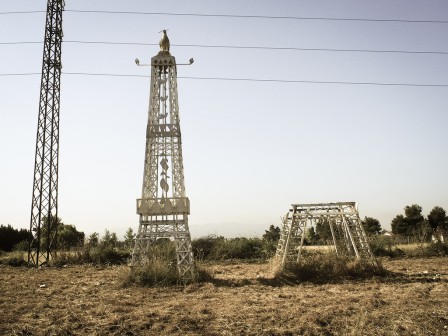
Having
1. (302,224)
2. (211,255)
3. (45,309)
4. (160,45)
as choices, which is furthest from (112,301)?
(211,255)

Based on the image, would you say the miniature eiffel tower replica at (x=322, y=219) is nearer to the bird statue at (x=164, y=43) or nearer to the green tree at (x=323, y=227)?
the green tree at (x=323, y=227)

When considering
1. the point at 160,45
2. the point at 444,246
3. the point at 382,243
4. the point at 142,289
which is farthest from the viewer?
the point at 382,243

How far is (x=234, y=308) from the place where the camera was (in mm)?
Result: 9039

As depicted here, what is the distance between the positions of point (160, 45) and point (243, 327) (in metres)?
15.1

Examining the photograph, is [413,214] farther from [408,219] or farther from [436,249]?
[436,249]

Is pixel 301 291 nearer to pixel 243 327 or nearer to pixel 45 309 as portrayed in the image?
pixel 243 327

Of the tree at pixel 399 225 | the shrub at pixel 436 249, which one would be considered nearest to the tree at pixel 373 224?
the tree at pixel 399 225

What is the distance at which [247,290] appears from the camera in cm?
1205

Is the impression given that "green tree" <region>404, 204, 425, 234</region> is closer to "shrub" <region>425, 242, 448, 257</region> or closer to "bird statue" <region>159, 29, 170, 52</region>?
"shrub" <region>425, 242, 448, 257</region>

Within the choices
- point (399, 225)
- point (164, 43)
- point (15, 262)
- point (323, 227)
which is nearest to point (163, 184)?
point (164, 43)

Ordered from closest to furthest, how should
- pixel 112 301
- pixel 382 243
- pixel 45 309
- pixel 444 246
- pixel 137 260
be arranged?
pixel 45 309, pixel 112 301, pixel 137 260, pixel 444 246, pixel 382 243

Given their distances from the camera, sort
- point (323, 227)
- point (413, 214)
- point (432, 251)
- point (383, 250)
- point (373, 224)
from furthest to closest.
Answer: point (373, 224), point (413, 214), point (323, 227), point (383, 250), point (432, 251)

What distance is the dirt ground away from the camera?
724 cm

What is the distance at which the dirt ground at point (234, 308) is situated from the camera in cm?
724
